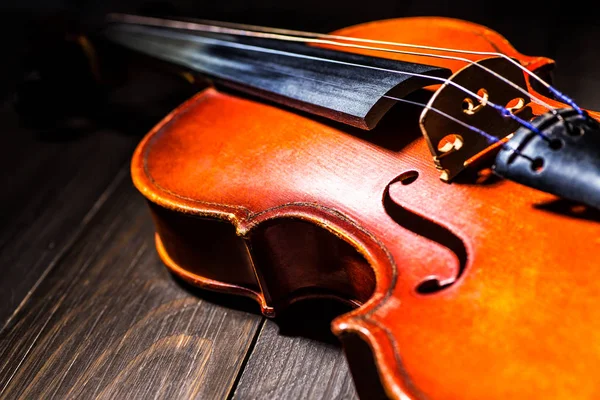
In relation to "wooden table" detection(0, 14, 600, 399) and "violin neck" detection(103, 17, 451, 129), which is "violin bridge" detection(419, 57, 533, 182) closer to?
"violin neck" detection(103, 17, 451, 129)

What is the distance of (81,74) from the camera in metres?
1.67

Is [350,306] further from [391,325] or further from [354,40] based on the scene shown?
[354,40]

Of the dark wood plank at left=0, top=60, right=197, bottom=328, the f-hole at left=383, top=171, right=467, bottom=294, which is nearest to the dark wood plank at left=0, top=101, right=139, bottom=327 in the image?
the dark wood plank at left=0, top=60, right=197, bottom=328

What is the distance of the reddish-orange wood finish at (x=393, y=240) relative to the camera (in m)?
0.62

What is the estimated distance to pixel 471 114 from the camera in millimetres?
825

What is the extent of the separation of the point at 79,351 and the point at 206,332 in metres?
0.26

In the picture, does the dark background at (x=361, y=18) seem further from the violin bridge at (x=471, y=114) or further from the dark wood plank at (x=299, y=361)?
the dark wood plank at (x=299, y=361)

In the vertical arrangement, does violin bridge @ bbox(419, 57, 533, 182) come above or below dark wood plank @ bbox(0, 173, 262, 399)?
above

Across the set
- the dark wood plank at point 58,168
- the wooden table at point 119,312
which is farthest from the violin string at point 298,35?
the wooden table at point 119,312

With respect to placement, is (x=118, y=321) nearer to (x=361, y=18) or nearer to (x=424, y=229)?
(x=424, y=229)

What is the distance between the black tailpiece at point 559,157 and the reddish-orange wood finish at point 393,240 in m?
0.04

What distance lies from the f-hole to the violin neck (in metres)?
0.13

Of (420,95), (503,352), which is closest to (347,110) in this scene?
(420,95)

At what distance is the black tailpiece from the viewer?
0.70 meters
